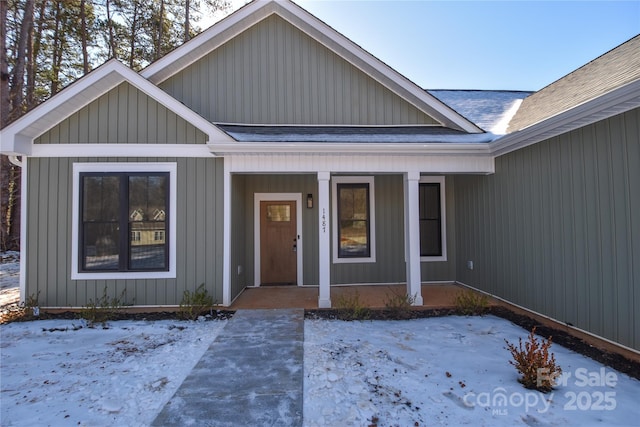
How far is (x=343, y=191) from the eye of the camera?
298 inches

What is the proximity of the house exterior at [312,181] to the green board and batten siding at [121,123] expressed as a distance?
24 mm

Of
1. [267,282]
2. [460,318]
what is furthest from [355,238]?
[460,318]

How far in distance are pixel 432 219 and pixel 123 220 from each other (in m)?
6.35

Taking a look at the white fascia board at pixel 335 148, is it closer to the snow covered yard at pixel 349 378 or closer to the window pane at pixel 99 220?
the window pane at pixel 99 220

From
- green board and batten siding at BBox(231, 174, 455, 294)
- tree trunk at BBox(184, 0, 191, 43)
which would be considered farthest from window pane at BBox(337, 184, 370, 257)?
tree trunk at BBox(184, 0, 191, 43)

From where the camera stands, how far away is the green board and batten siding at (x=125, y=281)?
5.46m

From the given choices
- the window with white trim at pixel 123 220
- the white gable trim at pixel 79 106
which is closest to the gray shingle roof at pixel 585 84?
the white gable trim at pixel 79 106

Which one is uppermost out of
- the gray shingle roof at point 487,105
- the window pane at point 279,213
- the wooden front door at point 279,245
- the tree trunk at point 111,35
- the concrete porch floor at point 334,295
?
the tree trunk at point 111,35

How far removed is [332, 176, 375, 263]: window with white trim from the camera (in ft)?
24.6

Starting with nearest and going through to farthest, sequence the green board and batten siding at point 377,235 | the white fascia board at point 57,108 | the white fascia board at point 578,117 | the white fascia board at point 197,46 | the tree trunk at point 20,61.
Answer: the white fascia board at point 578,117, the white fascia board at point 57,108, the white fascia board at point 197,46, the green board and batten siding at point 377,235, the tree trunk at point 20,61

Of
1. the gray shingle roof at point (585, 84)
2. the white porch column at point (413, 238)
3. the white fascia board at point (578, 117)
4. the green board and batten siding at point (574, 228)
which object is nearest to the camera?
the white fascia board at point (578, 117)

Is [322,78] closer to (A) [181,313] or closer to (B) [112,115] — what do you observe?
(B) [112,115]

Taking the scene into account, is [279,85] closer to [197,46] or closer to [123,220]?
[197,46]

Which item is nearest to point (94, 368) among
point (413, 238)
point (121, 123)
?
point (121, 123)
